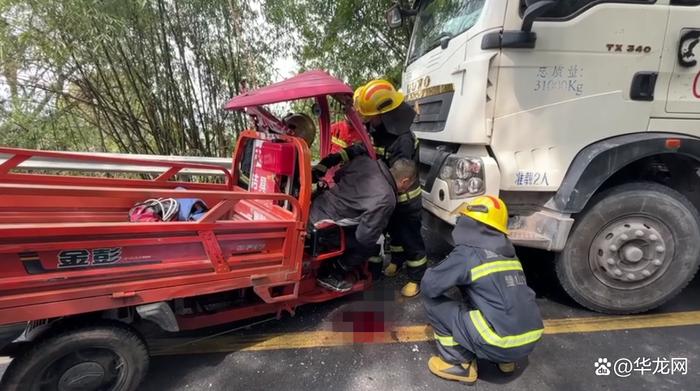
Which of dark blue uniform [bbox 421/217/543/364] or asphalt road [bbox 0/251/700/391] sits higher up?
dark blue uniform [bbox 421/217/543/364]

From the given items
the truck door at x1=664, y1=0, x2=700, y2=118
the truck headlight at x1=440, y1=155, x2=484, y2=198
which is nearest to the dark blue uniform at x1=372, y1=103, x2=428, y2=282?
the truck headlight at x1=440, y1=155, x2=484, y2=198

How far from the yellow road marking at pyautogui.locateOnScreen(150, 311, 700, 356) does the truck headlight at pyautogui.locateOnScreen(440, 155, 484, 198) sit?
97 centimetres

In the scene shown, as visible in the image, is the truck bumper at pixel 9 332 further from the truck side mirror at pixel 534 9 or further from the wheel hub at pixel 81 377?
the truck side mirror at pixel 534 9

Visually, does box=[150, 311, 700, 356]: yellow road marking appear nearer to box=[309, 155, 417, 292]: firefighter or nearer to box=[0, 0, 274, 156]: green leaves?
box=[309, 155, 417, 292]: firefighter

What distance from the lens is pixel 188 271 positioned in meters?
1.81

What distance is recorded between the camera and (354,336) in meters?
2.33

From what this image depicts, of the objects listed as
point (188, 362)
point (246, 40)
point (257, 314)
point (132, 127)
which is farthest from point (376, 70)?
point (188, 362)

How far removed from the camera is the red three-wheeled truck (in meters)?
1.48

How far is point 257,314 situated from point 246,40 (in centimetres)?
381

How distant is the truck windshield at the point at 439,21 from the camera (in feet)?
8.41

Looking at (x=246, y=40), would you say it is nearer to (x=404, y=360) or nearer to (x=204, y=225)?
(x=204, y=225)

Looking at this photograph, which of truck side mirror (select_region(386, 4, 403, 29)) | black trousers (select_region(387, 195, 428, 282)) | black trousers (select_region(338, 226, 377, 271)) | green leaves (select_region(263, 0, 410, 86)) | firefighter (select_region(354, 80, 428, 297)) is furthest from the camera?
green leaves (select_region(263, 0, 410, 86))

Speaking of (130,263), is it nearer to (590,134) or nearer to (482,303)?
(482,303)

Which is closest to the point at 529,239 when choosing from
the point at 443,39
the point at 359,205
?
the point at 359,205
